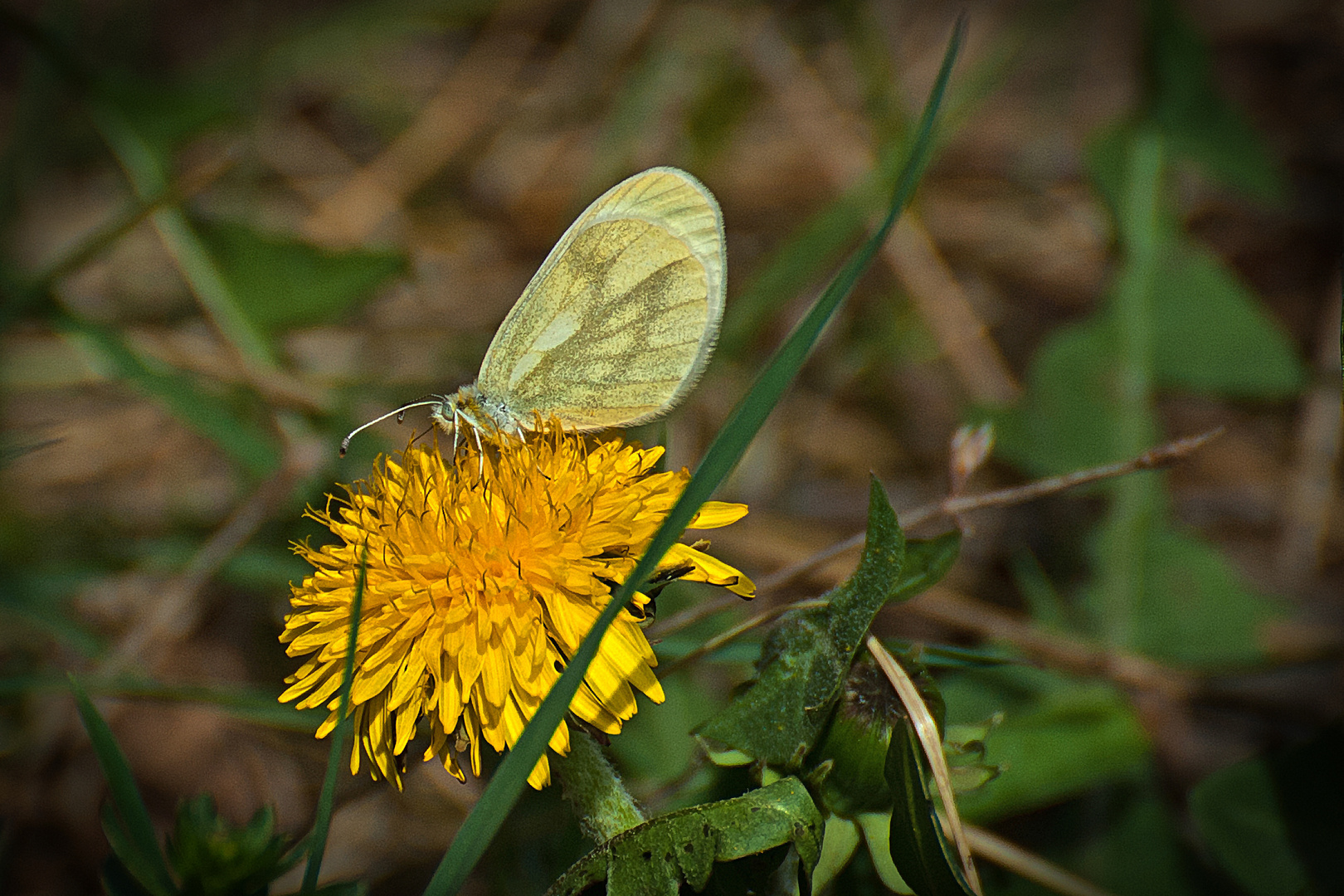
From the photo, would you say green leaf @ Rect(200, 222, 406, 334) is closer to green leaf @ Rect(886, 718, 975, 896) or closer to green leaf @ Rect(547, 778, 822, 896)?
green leaf @ Rect(547, 778, 822, 896)

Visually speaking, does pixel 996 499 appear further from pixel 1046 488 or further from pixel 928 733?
pixel 928 733

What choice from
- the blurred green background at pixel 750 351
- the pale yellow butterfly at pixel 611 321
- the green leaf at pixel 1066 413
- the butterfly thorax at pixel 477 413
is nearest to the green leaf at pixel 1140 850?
the blurred green background at pixel 750 351

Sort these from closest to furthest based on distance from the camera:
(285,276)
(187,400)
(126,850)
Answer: (126,850), (187,400), (285,276)

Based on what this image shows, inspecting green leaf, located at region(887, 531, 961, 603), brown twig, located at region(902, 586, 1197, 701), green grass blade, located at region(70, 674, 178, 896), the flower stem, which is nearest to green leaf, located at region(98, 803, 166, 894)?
green grass blade, located at region(70, 674, 178, 896)

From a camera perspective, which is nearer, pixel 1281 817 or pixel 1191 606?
pixel 1281 817

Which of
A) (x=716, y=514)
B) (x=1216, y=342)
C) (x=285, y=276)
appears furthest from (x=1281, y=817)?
(x=285, y=276)

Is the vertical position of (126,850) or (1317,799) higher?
(126,850)

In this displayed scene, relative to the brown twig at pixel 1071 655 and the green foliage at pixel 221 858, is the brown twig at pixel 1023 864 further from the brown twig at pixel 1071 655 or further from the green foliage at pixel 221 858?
the green foliage at pixel 221 858

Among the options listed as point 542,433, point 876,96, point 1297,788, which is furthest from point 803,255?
point 1297,788
